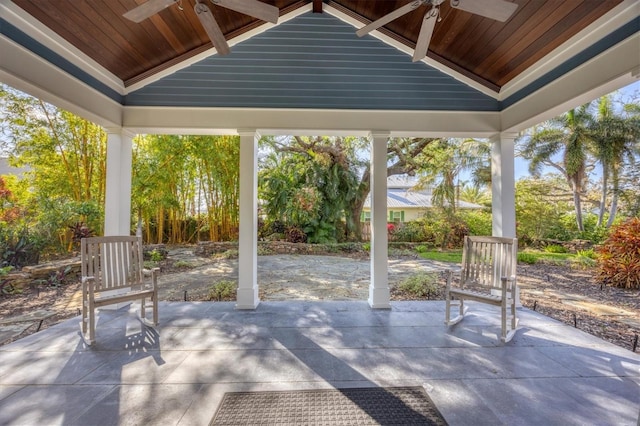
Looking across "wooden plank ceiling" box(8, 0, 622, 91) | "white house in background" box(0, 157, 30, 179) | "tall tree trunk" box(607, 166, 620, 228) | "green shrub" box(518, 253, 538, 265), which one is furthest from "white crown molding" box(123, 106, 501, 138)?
"tall tree trunk" box(607, 166, 620, 228)

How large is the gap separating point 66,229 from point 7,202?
0.85 metres

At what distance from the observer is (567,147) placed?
9.39 metres

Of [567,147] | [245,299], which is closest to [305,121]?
[245,299]

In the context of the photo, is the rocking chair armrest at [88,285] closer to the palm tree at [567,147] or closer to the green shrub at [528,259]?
the green shrub at [528,259]

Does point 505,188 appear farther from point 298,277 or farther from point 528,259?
point 528,259

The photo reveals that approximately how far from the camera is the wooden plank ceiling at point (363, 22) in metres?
2.44

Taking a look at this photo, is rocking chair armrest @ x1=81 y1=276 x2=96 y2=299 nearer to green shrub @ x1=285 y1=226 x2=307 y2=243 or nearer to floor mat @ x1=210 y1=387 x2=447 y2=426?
floor mat @ x1=210 y1=387 x2=447 y2=426

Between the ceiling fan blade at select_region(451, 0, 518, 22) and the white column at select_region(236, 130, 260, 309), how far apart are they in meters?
2.50

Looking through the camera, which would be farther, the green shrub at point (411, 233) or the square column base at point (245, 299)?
the green shrub at point (411, 233)

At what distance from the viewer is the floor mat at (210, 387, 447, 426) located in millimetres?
1597

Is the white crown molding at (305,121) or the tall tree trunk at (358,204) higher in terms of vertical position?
the white crown molding at (305,121)

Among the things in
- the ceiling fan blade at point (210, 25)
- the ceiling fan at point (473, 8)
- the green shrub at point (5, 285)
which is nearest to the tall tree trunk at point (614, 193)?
the ceiling fan at point (473, 8)

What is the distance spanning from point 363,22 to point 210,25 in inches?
80.7

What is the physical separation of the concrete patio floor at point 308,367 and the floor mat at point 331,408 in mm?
80
